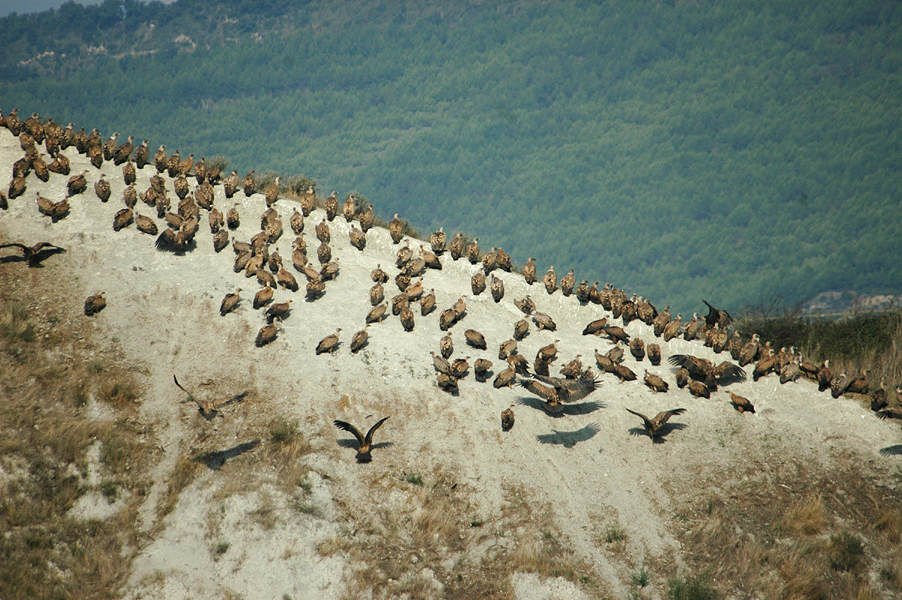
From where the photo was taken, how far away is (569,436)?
21.4 meters

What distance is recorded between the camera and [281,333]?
23.0m

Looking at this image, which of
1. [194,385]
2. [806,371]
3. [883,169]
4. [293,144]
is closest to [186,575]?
[194,385]

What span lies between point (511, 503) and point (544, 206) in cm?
14498

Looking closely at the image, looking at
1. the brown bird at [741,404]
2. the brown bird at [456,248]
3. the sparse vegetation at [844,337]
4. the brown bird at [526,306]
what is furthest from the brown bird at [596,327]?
the sparse vegetation at [844,337]

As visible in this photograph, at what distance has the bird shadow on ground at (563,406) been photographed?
71.7 feet

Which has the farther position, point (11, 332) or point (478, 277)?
point (478, 277)

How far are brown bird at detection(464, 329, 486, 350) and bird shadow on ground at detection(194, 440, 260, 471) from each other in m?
7.23

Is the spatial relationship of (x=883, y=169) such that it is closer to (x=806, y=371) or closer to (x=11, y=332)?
(x=806, y=371)

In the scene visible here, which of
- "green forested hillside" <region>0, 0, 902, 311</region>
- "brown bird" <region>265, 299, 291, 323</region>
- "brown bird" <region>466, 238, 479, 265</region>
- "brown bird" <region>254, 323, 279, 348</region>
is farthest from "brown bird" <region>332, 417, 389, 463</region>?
"green forested hillside" <region>0, 0, 902, 311</region>

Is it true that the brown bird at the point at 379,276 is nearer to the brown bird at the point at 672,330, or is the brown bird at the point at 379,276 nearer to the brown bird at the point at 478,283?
the brown bird at the point at 478,283

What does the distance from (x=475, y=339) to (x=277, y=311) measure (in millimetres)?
6077

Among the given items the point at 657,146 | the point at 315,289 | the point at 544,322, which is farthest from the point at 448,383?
the point at 657,146

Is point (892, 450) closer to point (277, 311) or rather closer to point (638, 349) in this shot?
point (638, 349)

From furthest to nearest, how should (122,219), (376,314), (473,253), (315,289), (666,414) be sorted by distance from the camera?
1. (473,253)
2. (122,219)
3. (315,289)
4. (376,314)
5. (666,414)
